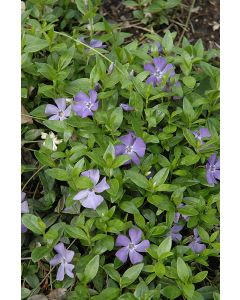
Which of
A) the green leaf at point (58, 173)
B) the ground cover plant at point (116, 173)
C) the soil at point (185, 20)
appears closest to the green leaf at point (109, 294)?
the ground cover plant at point (116, 173)

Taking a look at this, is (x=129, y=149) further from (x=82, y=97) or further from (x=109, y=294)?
(x=109, y=294)

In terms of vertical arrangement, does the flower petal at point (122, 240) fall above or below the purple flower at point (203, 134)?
below

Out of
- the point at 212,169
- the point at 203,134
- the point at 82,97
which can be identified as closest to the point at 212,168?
the point at 212,169

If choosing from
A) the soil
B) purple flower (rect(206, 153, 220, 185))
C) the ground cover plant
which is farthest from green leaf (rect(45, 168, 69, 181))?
the soil

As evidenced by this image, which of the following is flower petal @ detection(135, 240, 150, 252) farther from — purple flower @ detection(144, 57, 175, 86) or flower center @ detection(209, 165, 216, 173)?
purple flower @ detection(144, 57, 175, 86)

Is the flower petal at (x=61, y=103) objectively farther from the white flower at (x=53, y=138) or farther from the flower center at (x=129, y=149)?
the flower center at (x=129, y=149)

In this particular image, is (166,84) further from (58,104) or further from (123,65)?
(58,104)
